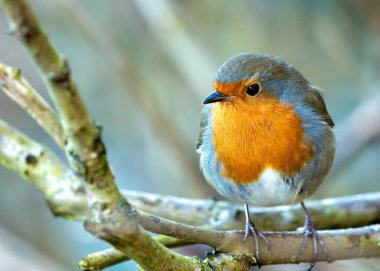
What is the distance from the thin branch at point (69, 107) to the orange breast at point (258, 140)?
1263 mm

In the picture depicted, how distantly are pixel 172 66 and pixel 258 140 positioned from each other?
8.47 feet

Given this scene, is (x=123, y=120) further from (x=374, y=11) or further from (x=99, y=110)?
(x=374, y=11)

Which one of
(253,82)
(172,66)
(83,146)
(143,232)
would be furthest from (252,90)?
(172,66)

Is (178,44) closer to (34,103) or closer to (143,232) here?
(34,103)

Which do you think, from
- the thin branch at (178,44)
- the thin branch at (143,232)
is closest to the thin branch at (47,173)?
the thin branch at (143,232)

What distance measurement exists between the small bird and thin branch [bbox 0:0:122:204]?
4.08 ft

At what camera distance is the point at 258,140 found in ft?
8.21

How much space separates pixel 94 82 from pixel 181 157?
2046 millimetres

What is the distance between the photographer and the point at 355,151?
4.02 m

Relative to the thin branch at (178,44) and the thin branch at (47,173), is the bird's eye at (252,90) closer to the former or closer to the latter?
the thin branch at (47,173)

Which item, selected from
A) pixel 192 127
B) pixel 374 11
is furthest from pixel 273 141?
pixel 192 127

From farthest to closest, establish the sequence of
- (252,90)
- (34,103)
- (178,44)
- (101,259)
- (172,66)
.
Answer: (172,66)
(178,44)
(252,90)
(34,103)
(101,259)

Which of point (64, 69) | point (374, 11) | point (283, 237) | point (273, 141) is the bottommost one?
point (64, 69)

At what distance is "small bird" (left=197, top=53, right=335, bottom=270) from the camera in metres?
2.50
